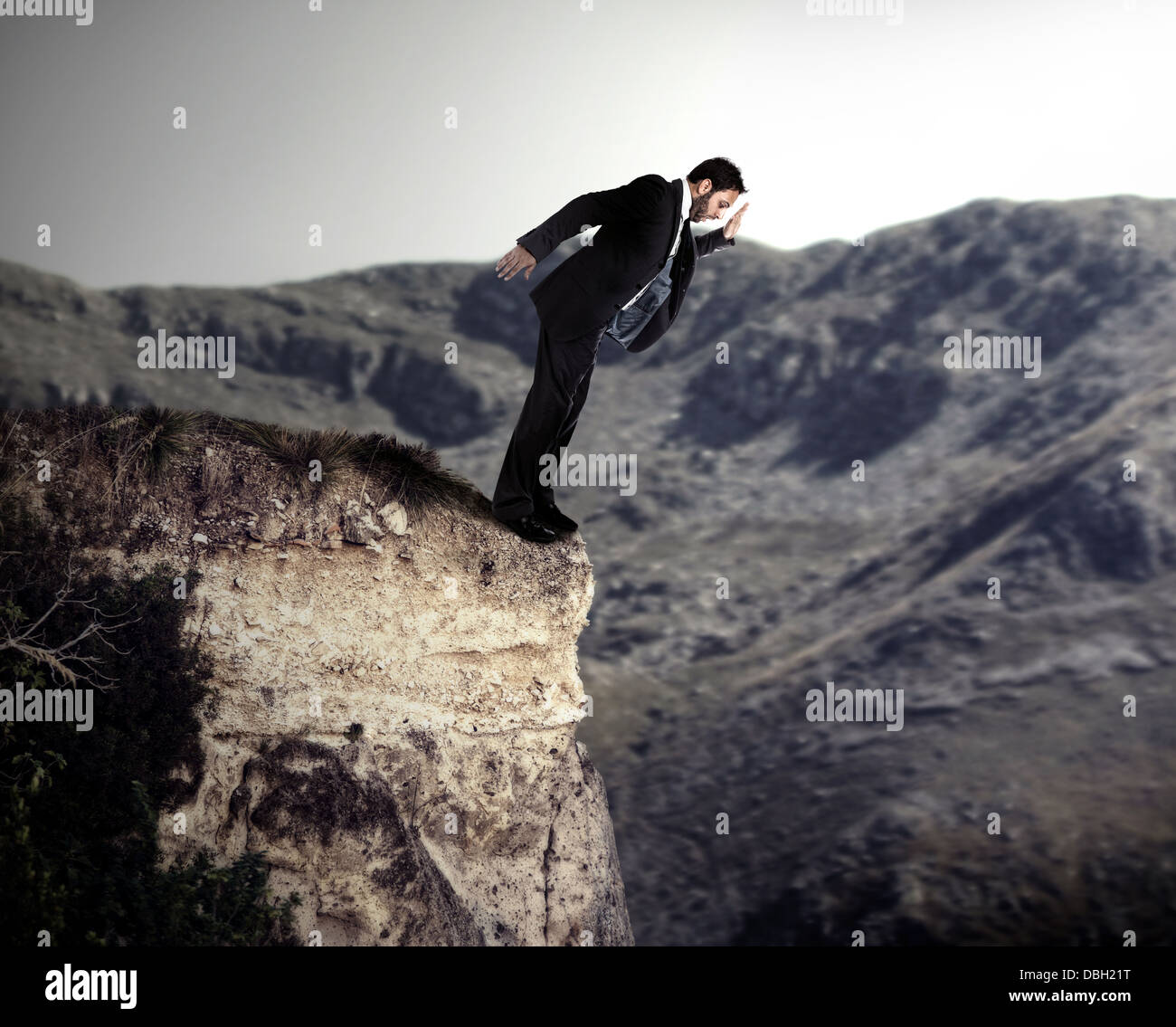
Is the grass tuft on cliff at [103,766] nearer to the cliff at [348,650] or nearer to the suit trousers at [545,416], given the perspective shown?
the cliff at [348,650]

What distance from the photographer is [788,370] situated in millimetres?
97938

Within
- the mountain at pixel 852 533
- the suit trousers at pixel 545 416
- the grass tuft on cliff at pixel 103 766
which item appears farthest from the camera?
the mountain at pixel 852 533

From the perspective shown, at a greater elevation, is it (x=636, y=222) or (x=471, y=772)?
(x=636, y=222)

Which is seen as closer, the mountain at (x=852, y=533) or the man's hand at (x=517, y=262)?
the man's hand at (x=517, y=262)

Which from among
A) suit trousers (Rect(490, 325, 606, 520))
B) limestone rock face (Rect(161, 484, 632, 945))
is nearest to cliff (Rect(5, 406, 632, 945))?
limestone rock face (Rect(161, 484, 632, 945))

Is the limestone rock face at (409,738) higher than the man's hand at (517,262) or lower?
lower

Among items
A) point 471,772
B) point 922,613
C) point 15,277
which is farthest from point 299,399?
point 471,772

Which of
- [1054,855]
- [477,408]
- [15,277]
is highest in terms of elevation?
[15,277]

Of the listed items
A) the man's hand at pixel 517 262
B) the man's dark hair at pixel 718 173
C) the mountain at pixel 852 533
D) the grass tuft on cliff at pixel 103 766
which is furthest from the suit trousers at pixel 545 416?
the mountain at pixel 852 533

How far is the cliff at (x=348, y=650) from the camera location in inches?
262

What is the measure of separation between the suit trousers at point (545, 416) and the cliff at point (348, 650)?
1.11 metres
